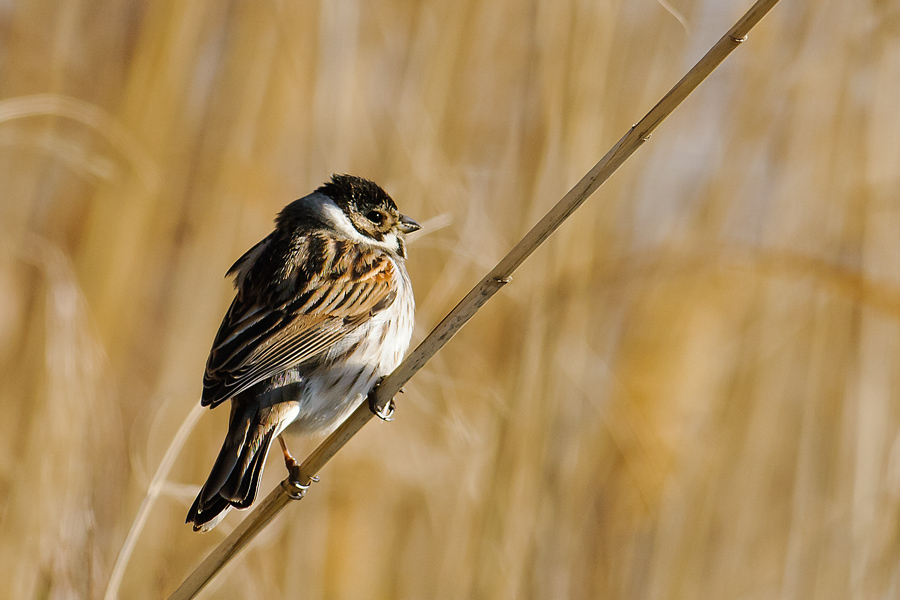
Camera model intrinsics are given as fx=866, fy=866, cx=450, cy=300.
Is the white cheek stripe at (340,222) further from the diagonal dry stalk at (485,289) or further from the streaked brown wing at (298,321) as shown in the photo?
the diagonal dry stalk at (485,289)

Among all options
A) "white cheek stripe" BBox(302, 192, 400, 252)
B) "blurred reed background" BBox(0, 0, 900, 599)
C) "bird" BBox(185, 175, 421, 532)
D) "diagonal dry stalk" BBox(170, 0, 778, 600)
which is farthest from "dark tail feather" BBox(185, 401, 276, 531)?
"white cheek stripe" BBox(302, 192, 400, 252)

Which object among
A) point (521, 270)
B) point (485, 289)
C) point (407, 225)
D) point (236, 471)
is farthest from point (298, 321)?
point (521, 270)

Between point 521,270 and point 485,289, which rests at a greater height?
point 521,270

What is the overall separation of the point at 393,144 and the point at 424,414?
95 centimetres

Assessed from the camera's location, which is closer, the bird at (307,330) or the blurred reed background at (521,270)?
the bird at (307,330)

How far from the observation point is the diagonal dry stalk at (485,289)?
130 centimetres

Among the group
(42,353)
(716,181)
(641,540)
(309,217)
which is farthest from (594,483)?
(42,353)

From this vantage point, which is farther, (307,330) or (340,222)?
(340,222)

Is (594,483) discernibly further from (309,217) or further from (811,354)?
(309,217)

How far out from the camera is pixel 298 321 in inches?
85.8

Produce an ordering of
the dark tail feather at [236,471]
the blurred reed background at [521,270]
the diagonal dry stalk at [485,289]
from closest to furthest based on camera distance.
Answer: the diagonal dry stalk at [485,289] → the dark tail feather at [236,471] → the blurred reed background at [521,270]

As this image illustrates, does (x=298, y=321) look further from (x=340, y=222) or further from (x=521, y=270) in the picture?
(x=521, y=270)

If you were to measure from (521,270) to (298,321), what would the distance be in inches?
34.4

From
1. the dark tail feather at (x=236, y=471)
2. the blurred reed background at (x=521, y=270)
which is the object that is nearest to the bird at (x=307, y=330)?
the dark tail feather at (x=236, y=471)
